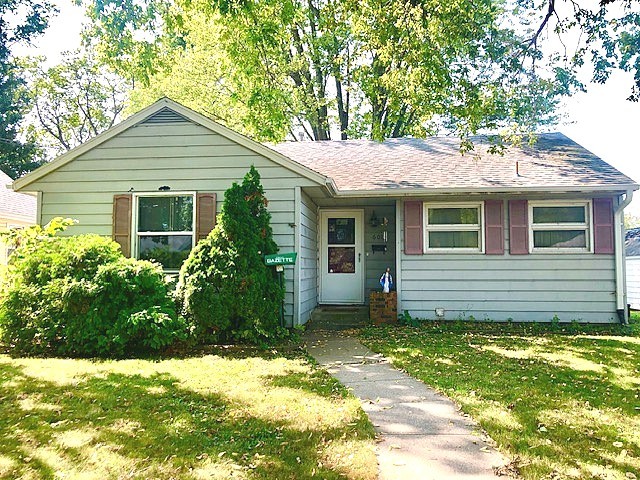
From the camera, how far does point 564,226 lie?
8.65 m

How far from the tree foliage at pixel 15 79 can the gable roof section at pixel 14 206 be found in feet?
17.7

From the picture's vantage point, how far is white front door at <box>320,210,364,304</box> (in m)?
9.92

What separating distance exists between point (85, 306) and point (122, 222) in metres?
2.22

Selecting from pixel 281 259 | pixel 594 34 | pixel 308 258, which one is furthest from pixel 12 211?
pixel 594 34

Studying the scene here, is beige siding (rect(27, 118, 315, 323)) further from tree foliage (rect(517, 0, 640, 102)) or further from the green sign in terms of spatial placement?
tree foliage (rect(517, 0, 640, 102))

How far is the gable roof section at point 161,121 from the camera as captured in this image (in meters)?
7.72

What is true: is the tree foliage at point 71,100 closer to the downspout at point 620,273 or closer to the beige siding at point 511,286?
→ the beige siding at point 511,286

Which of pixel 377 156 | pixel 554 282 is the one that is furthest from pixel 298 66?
pixel 554 282

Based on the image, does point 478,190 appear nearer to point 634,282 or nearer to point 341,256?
point 341,256

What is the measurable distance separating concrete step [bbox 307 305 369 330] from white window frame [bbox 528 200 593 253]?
3482 mm

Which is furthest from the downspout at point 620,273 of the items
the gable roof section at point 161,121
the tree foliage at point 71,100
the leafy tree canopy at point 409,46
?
the tree foliage at point 71,100

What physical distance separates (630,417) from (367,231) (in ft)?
22.0

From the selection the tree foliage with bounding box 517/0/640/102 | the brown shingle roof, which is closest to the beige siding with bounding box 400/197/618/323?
the brown shingle roof

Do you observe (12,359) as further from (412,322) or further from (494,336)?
(494,336)
